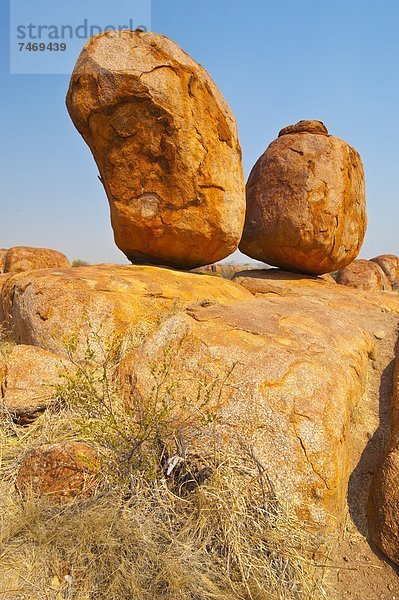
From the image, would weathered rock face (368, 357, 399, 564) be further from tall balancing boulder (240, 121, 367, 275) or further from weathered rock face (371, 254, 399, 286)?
weathered rock face (371, 254, 399, 286)

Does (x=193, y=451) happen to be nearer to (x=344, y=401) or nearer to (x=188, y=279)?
(x=344, y=401)

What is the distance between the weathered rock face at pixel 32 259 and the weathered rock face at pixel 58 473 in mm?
9207

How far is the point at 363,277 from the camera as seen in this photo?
10.7 m

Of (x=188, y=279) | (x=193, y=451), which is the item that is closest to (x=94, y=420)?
(x=193, y=451)

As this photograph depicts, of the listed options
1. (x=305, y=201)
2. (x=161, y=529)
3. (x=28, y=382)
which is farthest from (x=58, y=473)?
(x=305, y=201)

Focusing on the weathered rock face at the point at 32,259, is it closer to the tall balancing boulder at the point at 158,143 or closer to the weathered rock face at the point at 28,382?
the tall balancing boulder at the point at 158,143

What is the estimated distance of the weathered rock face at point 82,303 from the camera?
3119 millimetres

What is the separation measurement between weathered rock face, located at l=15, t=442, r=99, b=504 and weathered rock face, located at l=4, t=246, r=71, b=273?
9.21m

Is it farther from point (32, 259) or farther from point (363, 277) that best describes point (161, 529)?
point (32, 259)

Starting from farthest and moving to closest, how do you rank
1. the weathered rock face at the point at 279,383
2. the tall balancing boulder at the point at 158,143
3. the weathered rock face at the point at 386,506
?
the tall balancing boulder at the point at 158,143 → the weathered rock face at the point at 279,383 → the weathered rock face at the point at 386,506

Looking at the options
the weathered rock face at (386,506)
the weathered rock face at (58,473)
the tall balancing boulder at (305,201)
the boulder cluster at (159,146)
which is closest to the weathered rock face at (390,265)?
the tall balancing boulder at (305,201)

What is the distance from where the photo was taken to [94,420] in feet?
7.61

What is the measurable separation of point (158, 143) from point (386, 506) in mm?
3536

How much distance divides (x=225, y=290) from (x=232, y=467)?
2709 mm
